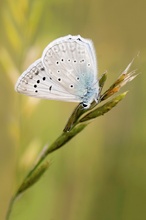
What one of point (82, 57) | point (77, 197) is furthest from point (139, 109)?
point (82, 57)

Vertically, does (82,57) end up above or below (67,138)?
above

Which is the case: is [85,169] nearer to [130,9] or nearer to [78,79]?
[78,79]

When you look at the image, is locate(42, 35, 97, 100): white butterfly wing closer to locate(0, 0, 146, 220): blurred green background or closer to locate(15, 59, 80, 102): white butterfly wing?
locate(15, 59, 80, 102): white butterfly wing

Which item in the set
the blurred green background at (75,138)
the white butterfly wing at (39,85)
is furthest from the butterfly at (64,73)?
the blurred green background at (75,138)

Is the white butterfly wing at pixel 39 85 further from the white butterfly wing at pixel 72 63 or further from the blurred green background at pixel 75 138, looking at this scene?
the blurred green background at pixel 75 138

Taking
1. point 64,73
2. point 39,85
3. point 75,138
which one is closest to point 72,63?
point 64,73

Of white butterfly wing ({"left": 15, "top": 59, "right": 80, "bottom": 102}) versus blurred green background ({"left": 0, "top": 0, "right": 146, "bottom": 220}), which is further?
blurred green background ({"left": 0, "top": 0, "right": 146, "bottom": 220})

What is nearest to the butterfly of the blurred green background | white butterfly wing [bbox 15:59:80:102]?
white butterfly wing [bbox 15:59:80:102]

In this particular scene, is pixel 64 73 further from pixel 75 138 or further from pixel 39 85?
pixel 75 138
